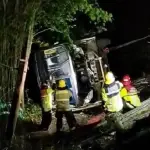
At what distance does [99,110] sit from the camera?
14.1 meters

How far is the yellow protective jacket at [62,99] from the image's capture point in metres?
11.8

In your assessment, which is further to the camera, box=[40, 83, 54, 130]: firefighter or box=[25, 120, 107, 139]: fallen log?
box=[40, 83, 54, 130]: firefighter

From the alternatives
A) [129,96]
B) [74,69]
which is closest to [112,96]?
[129,96]

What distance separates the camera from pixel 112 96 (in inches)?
472

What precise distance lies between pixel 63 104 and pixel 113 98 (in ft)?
4.33

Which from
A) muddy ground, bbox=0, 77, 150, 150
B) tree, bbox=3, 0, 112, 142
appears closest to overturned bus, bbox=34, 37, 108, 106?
tree, bbox=3, 0, 112, 142

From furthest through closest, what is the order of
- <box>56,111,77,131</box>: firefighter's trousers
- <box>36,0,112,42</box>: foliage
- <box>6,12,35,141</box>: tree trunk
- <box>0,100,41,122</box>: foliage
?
<box>0,100,41,122</box>: foliage → <box>36,0,112,42</box>: foliage → <box>56,111,77,131</box>: firefighter's trousers → <box>6,12,35,141</box>: tree trunk

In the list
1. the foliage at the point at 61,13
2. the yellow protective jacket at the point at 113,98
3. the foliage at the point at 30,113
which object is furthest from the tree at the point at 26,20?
the yellow protective jacket at the point at 113,98

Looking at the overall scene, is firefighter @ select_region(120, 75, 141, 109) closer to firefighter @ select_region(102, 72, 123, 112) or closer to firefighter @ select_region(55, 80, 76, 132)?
firefighter @ select_region(102, 72, 123, 112)

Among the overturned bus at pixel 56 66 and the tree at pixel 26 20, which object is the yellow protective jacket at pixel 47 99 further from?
the overturned bus at pixel 56 66

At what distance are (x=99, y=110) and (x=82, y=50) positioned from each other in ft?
8.39

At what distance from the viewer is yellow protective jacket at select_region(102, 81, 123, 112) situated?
11945 millimetres

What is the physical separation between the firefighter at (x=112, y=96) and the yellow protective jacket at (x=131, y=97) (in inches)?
10.2

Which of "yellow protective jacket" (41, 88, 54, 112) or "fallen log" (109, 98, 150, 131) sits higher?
"yellow protective jacket" (41, 88, 54, 112)
